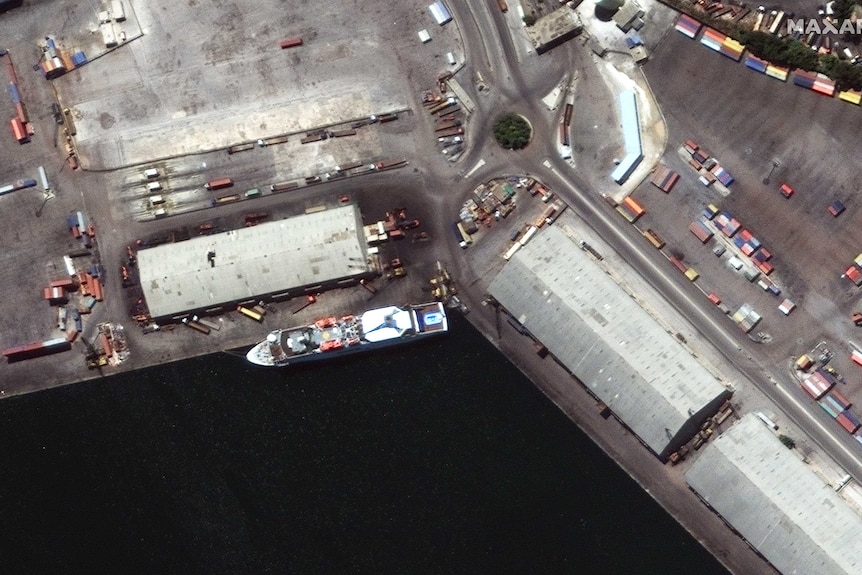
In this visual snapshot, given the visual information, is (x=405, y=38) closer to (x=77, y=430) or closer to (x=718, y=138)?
(x=718, y=138)

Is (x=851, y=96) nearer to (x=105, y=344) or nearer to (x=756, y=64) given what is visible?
(x=756, y=64)

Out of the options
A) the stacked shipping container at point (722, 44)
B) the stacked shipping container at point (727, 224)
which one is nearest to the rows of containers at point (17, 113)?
the stacked shipping container at point (722, 44)

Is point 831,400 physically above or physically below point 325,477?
below

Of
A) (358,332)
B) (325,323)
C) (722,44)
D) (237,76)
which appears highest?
(237,76)

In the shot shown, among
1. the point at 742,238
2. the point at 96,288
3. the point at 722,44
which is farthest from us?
the point at 96,288

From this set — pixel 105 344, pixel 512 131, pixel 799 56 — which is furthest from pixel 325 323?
pixel 799 56

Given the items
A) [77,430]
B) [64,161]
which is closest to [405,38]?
[64,161]

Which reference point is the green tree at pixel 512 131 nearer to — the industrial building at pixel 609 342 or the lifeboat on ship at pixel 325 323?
the industrial building at pixel 609 342
